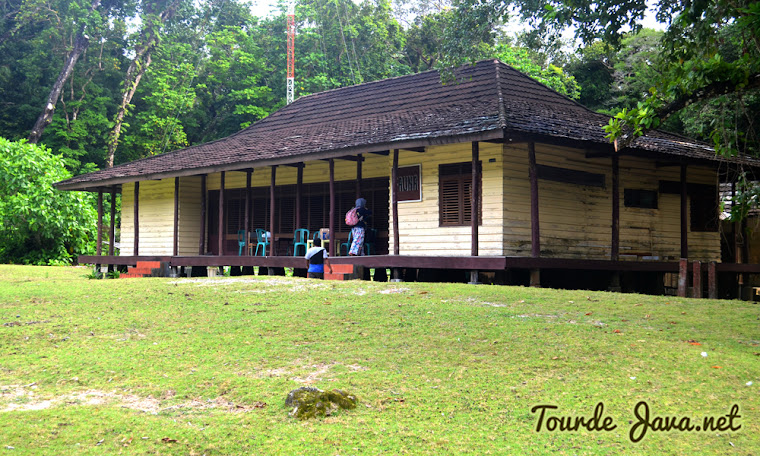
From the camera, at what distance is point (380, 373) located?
7781mm

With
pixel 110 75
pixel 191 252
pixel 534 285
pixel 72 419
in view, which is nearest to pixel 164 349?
pixel 72 419

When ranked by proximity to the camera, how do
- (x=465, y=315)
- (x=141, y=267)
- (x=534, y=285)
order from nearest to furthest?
(x=465, y=315) → (x=534, y=285) → (x=141, y=267)

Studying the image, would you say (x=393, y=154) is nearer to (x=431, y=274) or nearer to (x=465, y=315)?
(x=431, y=274)

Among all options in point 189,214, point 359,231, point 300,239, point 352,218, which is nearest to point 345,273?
point 359,231

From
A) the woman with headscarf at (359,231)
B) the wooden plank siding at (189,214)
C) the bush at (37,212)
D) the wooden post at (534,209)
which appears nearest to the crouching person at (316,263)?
the woman with headscarf at (359,231)

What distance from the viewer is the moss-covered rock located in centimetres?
645

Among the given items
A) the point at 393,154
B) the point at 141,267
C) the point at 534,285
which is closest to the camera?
the point at 534,285

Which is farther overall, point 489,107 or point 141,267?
point 141,267

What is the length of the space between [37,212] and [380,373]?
2599 cm

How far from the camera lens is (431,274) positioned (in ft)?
59.0

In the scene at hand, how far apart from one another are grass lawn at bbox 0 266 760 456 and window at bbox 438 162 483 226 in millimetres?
4758

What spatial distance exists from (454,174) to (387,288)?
462 cm

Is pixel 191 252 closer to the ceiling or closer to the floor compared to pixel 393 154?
closer to the floor

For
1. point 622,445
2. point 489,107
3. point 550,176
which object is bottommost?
point 622,445
